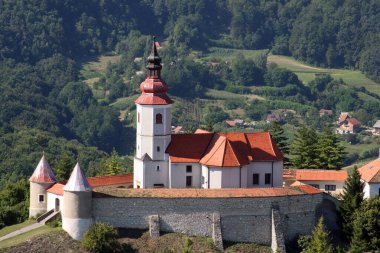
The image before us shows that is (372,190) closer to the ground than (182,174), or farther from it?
closer to the ground

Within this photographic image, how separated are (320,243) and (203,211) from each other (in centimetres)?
670

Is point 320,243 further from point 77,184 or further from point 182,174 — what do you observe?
point 77,184

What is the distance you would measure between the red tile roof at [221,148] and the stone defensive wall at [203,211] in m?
3.53

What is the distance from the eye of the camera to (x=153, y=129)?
7100 cm

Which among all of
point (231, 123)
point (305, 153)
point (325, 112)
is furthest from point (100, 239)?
point (325, 112)

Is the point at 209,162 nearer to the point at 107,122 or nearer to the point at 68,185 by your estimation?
the point at 68,185

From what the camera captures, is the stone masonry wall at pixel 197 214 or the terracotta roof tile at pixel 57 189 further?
the terracotta roof tile at pixel 57 189

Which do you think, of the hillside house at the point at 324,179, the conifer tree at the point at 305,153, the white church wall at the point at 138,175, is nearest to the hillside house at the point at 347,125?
the conifer tree at the point at 305,153

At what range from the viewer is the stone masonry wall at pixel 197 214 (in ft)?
216

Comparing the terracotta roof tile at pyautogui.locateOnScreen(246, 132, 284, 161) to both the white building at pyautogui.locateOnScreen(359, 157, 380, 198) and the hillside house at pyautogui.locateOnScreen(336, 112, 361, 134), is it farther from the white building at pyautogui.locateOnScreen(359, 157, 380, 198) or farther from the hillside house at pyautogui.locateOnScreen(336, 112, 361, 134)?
the hillside house at pyautogui.locateOnScreen(336, 112, 361, 134)

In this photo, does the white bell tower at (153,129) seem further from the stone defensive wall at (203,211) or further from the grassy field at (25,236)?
the grassy field at (25,236)

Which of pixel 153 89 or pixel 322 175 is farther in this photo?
pixel 322 175

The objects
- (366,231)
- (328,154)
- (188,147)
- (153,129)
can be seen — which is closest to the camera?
(366,231)

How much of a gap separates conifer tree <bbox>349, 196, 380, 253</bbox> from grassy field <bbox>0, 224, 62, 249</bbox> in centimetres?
1664
